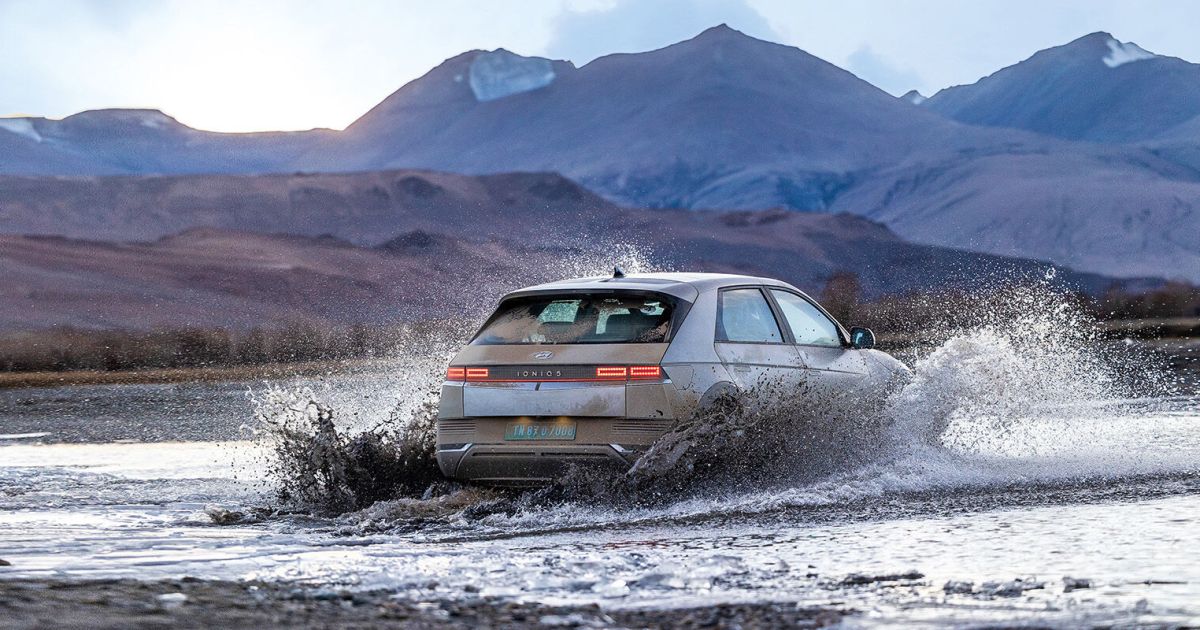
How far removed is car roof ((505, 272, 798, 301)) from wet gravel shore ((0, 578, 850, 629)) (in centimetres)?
379

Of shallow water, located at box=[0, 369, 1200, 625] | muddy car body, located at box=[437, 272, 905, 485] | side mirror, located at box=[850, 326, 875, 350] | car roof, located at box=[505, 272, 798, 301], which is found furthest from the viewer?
side mirror, located at box=[850, 326, 875, 350]

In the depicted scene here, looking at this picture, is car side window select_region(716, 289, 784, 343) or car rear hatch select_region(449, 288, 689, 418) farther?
car side window select_region(716, 289, 784, 343)

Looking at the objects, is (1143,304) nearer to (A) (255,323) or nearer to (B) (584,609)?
(A) (255,323)

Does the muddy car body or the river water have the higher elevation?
the muddy car body

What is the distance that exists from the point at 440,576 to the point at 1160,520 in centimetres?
414

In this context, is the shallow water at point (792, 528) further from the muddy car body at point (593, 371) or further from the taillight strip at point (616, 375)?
the taillight strip at point (616, 375)

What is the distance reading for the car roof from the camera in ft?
33.3

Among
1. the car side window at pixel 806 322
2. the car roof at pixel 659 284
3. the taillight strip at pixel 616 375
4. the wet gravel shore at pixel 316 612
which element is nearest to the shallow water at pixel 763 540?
the wet gravel shore at pixel 316 612

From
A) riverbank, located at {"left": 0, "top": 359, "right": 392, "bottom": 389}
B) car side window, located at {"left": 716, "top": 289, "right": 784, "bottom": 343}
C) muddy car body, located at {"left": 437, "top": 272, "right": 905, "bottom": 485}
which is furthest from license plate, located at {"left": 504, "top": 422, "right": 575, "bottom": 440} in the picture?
riverbank, located at {"left": 0, "top": 359, "right": 392, "bottom": 389}

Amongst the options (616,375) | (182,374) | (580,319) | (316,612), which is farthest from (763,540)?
(182,374)

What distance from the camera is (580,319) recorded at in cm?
1011

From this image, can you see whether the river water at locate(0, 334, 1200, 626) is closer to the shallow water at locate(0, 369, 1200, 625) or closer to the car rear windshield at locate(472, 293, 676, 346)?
the shallow water at locate(0, 369, 1200, 625)

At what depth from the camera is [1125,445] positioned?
13766 millimetres

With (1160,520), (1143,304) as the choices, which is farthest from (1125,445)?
(1143,304)
